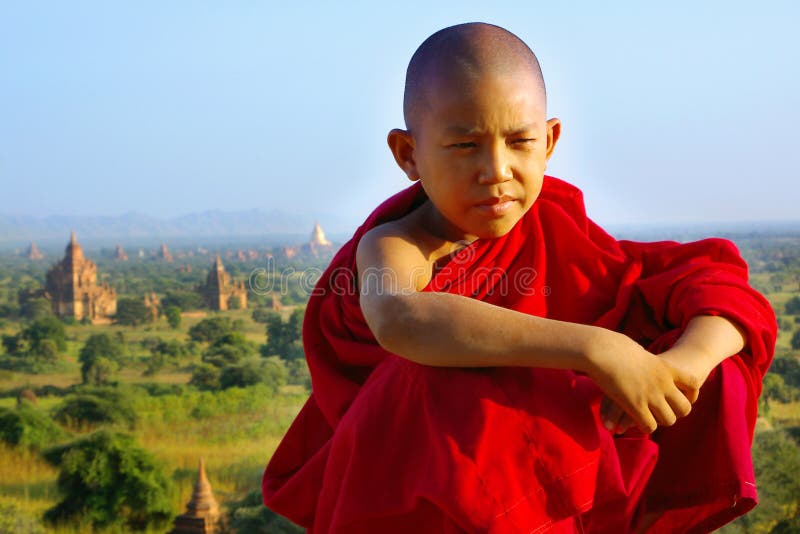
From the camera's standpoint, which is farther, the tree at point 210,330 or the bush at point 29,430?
the tree at point 210,330

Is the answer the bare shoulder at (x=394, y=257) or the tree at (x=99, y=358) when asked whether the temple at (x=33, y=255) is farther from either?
the bare shoulder at (x=394, y=257)

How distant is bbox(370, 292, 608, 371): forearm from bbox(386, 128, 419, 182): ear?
323 mm

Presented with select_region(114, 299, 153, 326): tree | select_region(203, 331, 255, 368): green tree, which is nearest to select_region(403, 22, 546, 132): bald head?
select_region(203, 331, 255, 368): green tree

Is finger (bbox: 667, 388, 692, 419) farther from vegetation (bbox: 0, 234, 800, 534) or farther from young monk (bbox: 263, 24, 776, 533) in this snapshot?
vegetation (bbox: 0, 234, 800, 534)

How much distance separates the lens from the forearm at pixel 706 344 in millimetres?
1372

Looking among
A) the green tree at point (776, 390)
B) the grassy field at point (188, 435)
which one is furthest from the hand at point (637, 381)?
the green tree at point (776, 390)

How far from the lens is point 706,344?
140cm

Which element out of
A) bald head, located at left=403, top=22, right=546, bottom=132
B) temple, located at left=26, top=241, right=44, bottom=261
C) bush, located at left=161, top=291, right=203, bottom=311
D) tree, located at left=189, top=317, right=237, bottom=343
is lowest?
tree, located at left=189, top=317, right=237, bottom=343

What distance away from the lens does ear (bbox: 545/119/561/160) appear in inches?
61.9

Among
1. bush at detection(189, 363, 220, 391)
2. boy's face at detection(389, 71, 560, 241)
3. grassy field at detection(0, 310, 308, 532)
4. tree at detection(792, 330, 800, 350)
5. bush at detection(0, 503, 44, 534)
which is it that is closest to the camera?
boy's face at detection(389, 71, 560, 241)

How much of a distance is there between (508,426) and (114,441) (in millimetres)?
21283

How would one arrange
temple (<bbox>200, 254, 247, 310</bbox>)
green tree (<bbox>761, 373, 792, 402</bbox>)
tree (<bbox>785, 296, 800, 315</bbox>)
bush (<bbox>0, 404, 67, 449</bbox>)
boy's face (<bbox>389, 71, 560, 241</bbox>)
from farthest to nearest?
temple (<bbox>200, 254, 247, 310</bbox>) < tree (<bbox>785, 296, 800, 315</bbox>) < green tree (<bbox>761, 373, 792, 402</bbox>) < bush (<bbox>0, 404, 67, 449</bbox>) < boy's face (<bbox>389, 71, 560, 241</bbox>)

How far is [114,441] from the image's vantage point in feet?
69.7

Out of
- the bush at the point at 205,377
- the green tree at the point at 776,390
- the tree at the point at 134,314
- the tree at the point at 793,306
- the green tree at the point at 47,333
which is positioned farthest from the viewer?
the tree at the point at 134,314
